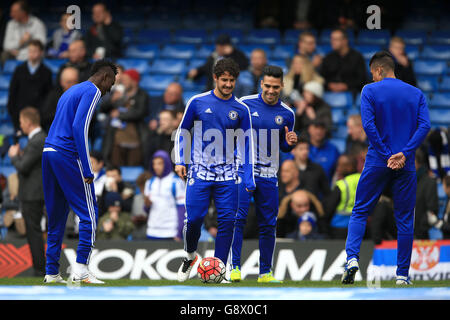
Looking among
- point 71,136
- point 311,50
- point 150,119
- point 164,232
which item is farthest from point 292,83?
point 71,136

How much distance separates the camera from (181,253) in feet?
38.1

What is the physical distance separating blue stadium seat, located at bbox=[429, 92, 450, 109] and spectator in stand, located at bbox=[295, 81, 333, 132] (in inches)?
101

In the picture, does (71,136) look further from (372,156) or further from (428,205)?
(428,205)

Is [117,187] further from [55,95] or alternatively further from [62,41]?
[62,41]

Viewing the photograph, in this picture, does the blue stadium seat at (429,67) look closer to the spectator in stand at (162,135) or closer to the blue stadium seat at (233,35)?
the blue stadium seat at (233,35)

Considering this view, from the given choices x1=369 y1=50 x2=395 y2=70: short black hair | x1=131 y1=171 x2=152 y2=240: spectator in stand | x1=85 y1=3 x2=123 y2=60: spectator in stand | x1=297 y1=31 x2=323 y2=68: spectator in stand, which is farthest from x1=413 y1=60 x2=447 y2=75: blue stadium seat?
x1=369 y1=50 x2=395 y2=70: short black hair

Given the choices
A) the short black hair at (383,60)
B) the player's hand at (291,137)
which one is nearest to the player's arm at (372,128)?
the short black hair at (383,60)

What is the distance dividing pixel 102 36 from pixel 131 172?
303 cm

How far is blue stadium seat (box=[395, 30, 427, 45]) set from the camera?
54.7 ft

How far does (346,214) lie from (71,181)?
4.97m

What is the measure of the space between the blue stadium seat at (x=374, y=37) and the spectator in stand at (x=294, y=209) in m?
5.61

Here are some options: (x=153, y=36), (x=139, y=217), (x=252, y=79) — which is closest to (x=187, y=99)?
(x=252, y=79)

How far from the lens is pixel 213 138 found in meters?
8.55

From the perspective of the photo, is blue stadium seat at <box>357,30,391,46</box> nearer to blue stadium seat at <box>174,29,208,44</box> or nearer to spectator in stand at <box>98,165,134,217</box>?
blue stadium seat at <box>174,29,208,44</box>
